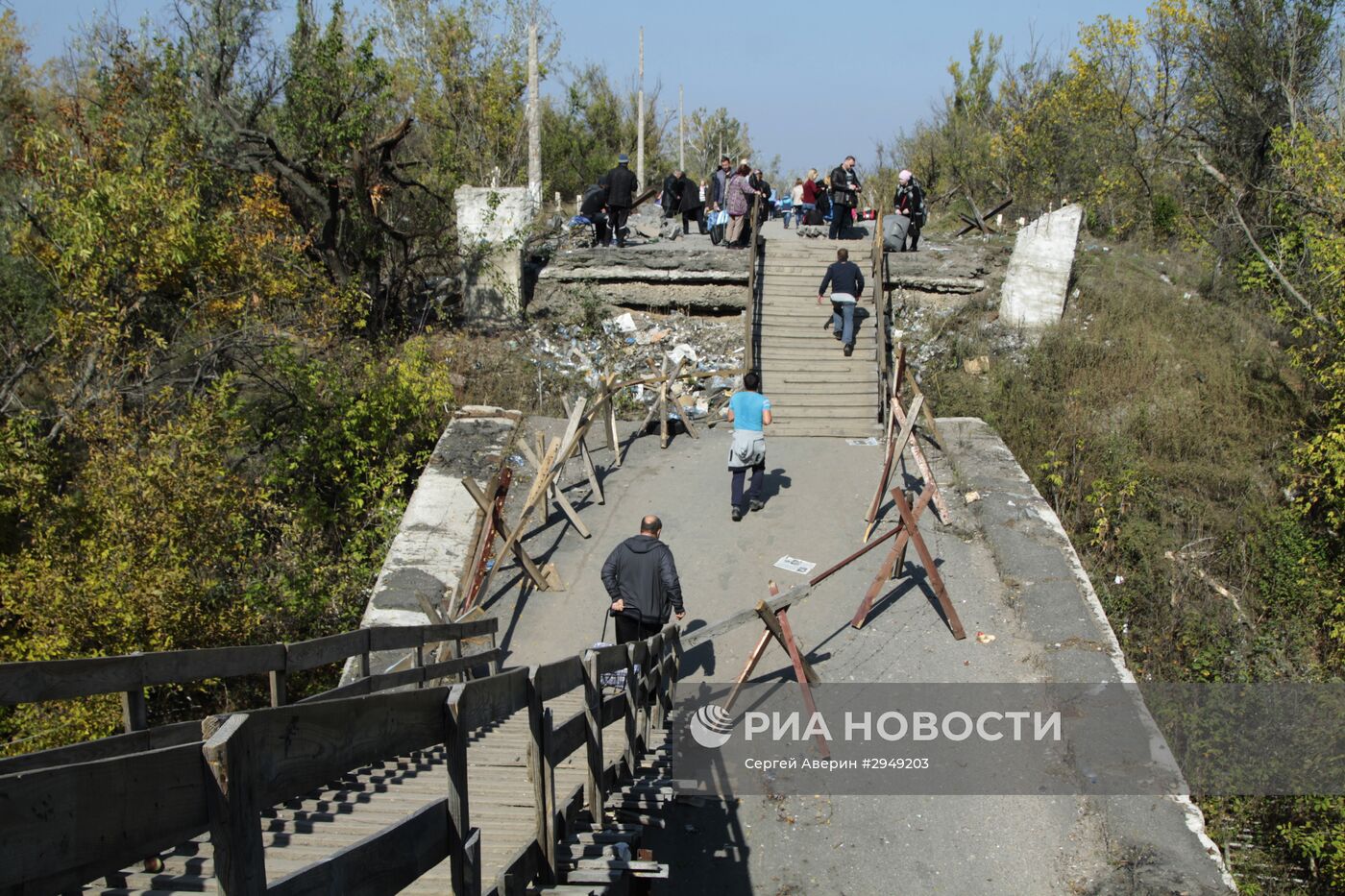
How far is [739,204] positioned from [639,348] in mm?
3283

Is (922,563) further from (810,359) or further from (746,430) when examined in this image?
(810,359)

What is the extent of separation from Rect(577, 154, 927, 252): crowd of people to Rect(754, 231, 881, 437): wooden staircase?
1.27 meters

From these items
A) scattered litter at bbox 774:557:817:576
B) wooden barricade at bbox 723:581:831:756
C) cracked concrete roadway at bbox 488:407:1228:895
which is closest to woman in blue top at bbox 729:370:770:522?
cracked concrete roadway at bbox 488:407:1228:895

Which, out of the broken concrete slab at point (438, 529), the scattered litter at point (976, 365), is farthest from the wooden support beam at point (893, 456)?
the scattered litter at point (976, 365)

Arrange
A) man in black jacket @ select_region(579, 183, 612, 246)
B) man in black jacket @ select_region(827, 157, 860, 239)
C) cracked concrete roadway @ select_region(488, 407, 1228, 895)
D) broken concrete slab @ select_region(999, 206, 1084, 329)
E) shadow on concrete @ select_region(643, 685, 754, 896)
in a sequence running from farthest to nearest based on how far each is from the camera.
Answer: man in black jacket @ select_region(579, 183, 612, 246), man in black jacket @ select_region(827, 157, 860, 239), broken concrete slab @ select_region(999, 206, 1084, 329), cracked concrete roadway @ select_region(488, 407, 1228, 895), shadow on concrete @ select_region(643, 685, 754, 896)

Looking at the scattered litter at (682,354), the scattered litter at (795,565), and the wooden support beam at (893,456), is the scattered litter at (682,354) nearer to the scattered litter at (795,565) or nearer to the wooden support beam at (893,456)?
the wooden support beam at (893,456)

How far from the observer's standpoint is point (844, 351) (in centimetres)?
1537

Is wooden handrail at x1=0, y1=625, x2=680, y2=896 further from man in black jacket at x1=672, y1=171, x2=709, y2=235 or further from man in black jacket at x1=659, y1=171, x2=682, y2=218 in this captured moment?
man in black jacket at x1=659, y1=171, x2=682, y2=218

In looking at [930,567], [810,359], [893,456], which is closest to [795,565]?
[893,456]

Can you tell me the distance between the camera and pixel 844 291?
15.2 metres

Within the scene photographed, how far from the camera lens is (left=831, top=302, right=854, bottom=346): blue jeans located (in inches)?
601

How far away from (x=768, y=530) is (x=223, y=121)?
42.4 feet

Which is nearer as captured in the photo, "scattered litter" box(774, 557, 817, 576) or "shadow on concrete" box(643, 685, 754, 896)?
"shadow on concrete" box(643, 685, 754, 896)

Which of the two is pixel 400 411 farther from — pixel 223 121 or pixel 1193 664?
pixel 1193 664
